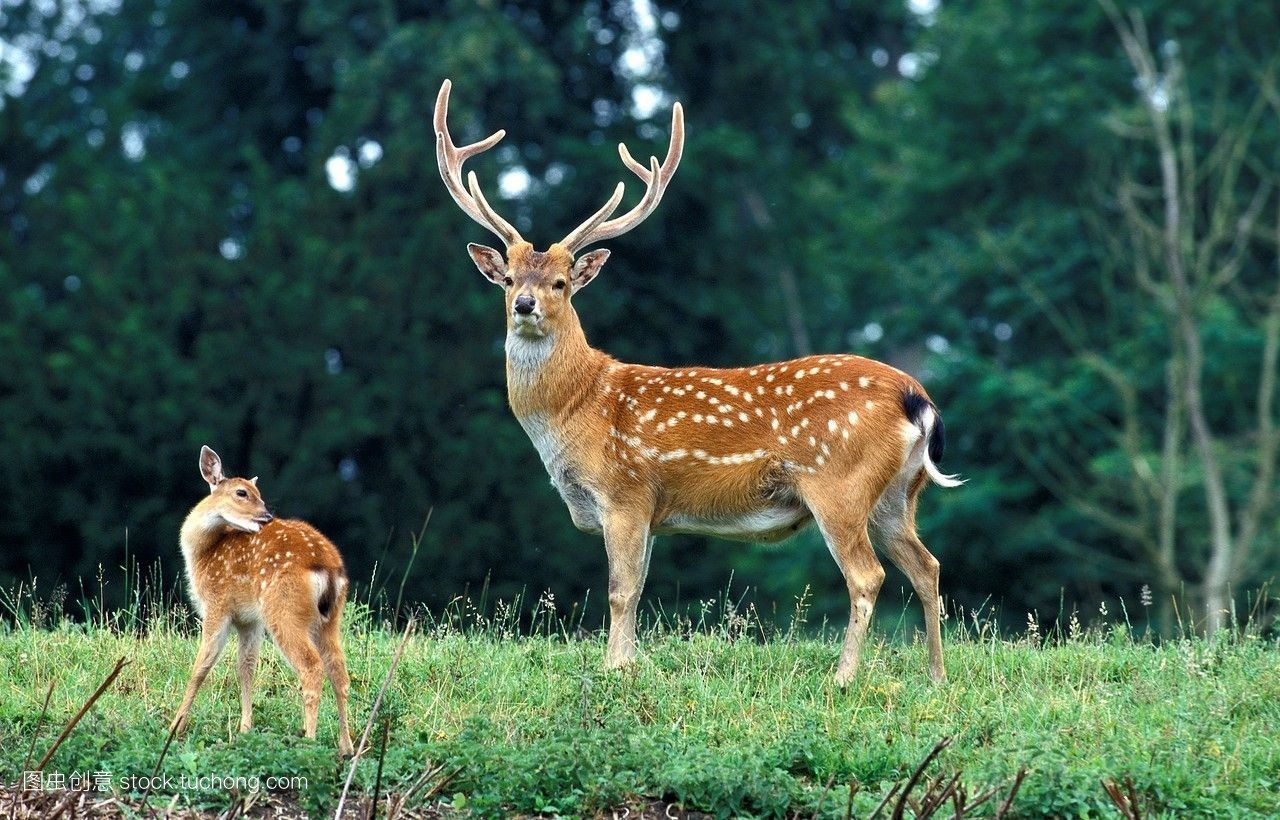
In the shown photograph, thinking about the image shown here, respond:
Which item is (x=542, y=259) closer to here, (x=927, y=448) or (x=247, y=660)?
(x=927, y=448)

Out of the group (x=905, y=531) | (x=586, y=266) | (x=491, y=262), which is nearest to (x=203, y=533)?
(x=491, y=262)

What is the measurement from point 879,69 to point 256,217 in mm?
13136

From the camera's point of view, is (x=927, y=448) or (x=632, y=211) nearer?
(x=927, y=448)

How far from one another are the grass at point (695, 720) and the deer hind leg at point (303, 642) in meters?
0.19

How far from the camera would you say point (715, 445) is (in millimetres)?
9359

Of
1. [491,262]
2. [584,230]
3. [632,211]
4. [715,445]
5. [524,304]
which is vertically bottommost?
[715,445]

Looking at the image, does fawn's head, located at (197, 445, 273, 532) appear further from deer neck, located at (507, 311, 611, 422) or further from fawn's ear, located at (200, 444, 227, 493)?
deer neck, located at (507, 311, 611, 422)

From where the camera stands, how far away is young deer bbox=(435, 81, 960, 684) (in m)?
9.08

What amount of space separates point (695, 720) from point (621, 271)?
1765 centimetres

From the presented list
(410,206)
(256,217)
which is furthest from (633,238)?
(256,217)

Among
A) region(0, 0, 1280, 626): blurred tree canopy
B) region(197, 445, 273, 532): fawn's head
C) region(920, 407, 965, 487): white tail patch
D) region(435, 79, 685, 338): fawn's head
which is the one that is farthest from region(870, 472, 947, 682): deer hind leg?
region(0, 0, 1280, 626): blurred tree canopy

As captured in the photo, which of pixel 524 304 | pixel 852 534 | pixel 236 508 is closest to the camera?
pixel 236 508

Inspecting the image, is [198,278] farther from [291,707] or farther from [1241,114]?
[291,707]

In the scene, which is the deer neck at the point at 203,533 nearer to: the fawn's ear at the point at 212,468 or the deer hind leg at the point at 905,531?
the fawn's ear at the point at 212,468
